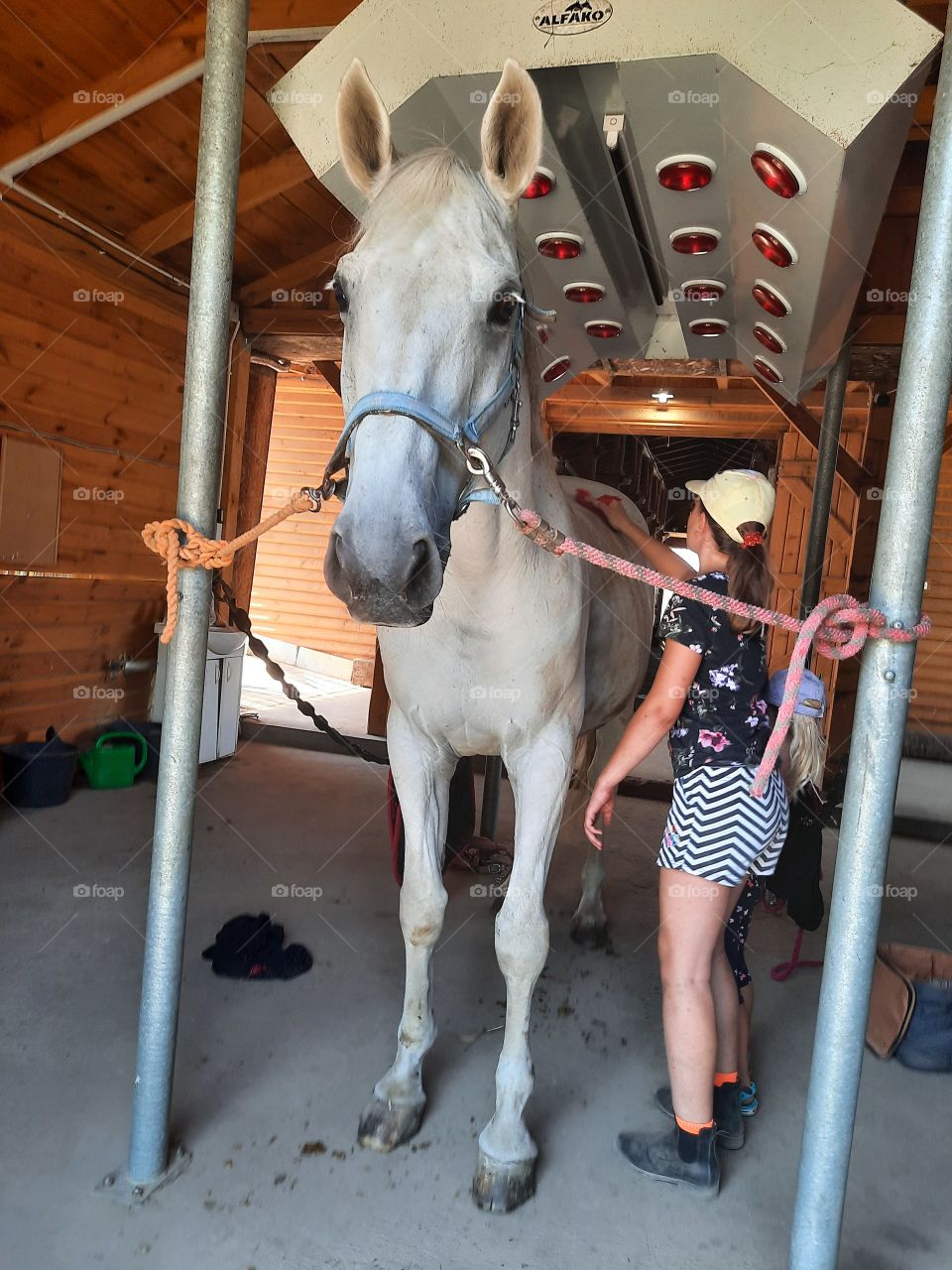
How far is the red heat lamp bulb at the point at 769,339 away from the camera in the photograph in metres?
2.87

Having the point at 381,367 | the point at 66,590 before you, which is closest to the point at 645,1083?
the point at 381,367

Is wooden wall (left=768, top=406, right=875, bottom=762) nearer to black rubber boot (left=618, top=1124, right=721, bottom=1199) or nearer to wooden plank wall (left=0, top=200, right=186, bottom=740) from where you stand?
black rubber boot (left=618, top=1124, right=721, bottom=1199)

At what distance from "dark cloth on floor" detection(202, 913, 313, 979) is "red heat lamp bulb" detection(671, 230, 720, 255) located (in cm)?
262

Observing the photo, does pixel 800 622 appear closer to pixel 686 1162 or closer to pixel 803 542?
pixel 686 1162

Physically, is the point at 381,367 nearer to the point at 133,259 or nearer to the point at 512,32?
the point at 512,32

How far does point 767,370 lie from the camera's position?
10.8 feet

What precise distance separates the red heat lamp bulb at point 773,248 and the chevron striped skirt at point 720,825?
141 cm

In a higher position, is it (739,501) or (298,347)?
(298,347)

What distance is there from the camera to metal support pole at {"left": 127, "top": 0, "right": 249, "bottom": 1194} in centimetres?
162

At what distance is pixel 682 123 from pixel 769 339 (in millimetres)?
1114
